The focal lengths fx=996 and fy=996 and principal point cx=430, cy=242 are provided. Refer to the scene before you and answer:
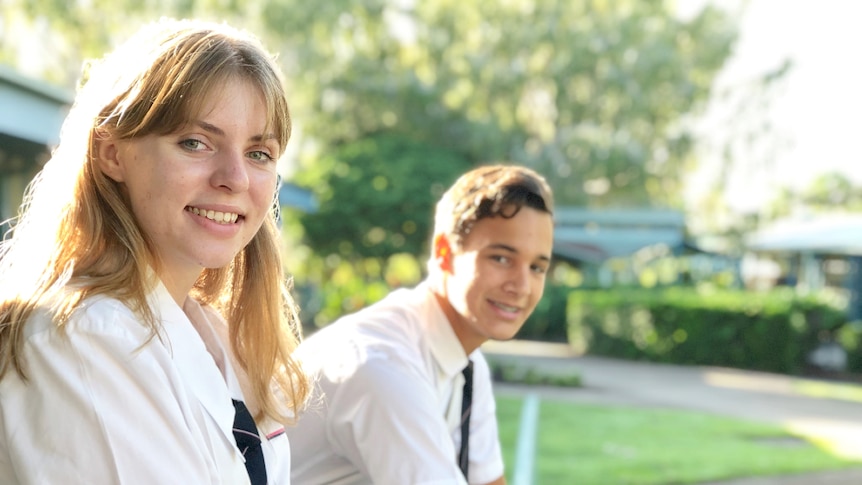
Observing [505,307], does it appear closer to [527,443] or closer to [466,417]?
[466,417]

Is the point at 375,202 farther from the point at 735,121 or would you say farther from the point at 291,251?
the point at 735,121

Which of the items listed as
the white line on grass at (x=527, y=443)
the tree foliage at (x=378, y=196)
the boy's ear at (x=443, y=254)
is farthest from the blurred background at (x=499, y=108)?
the boy's ear at (x=443, y=254)

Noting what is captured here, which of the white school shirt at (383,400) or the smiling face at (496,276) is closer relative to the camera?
the white school shirt at (383,400)

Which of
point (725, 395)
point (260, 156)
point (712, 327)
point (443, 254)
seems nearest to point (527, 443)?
point (443, 254)

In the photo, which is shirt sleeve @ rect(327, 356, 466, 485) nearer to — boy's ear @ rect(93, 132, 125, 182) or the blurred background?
boy's ear @ rect(93, 132, 125, 182)

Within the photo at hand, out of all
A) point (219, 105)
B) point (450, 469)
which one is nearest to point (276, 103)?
point (219, 105)

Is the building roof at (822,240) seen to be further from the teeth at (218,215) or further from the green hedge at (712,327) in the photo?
the teeth at (218,215)

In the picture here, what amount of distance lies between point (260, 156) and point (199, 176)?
17 centimetres

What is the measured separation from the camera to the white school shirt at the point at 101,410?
1.43 m

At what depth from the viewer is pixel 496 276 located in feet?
9.82

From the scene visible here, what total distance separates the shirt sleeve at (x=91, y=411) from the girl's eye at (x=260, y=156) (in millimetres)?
409

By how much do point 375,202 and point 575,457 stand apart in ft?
64.0

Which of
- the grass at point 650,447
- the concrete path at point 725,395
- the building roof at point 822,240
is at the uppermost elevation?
the building roof at point 822,240

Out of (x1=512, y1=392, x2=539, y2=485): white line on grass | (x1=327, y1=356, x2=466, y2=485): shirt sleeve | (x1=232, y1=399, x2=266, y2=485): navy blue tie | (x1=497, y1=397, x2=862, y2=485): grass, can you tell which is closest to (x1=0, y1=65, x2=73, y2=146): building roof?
(x1=512, y1=392, x2=539, y2=485): white line on grass
